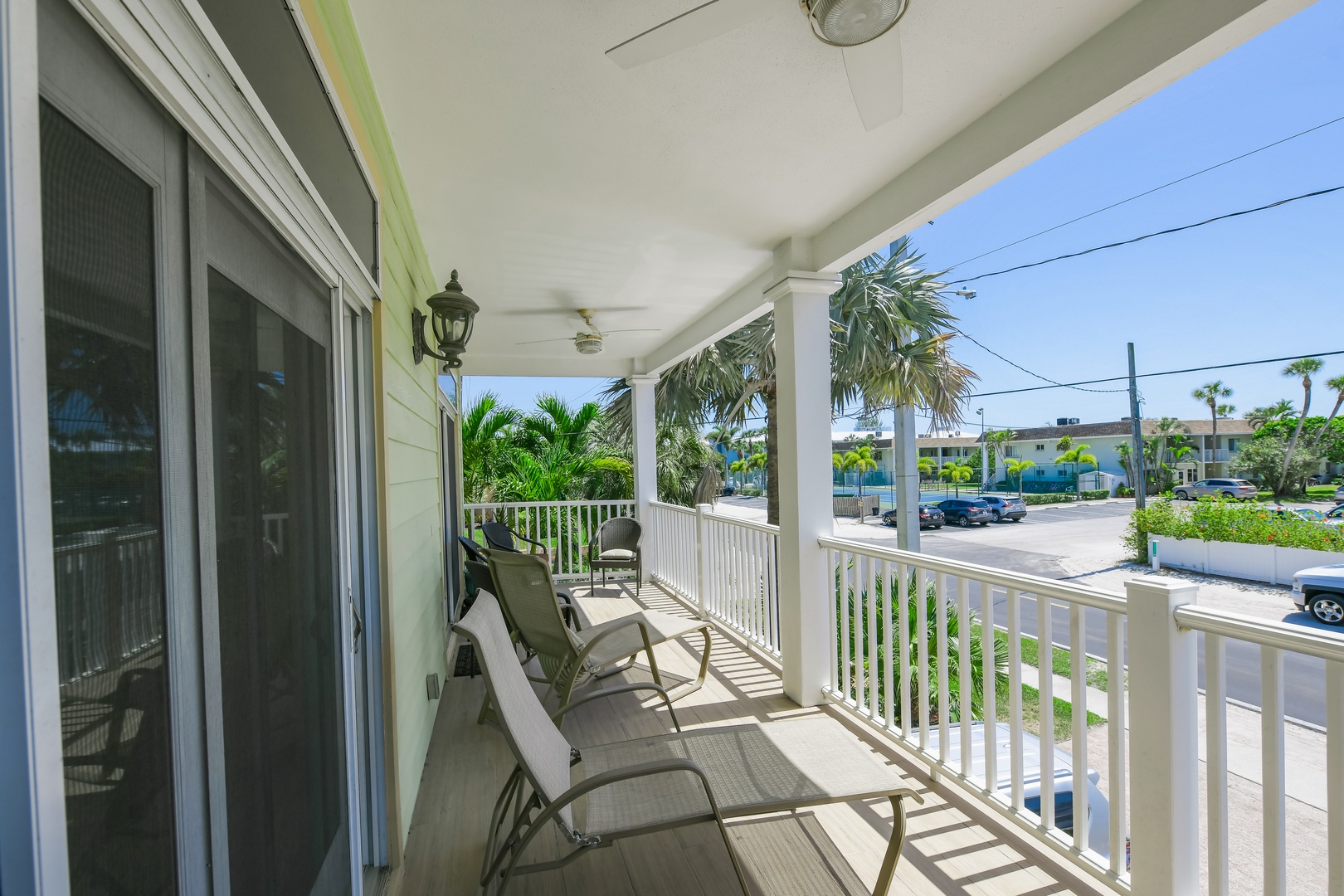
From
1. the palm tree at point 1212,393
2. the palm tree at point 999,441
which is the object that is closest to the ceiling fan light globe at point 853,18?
the palm tree at point 1212,393

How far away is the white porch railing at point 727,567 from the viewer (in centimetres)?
432

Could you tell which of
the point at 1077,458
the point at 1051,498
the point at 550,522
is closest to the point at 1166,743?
the point at 550,522

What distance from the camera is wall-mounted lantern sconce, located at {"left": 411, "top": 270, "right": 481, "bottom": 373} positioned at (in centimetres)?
304

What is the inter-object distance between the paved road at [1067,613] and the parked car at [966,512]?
0.34 meters

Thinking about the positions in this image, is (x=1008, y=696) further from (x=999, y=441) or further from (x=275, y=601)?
(x=999, y=441)

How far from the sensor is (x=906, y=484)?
744cm

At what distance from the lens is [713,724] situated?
10.6ft

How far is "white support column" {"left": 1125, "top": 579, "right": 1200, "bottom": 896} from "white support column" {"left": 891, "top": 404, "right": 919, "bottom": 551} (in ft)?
18.4

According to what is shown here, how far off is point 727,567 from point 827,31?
401 cm

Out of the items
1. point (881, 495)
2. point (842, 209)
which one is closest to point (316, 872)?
point (842, 209)

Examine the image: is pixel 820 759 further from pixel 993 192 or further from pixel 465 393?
pixel 993 192

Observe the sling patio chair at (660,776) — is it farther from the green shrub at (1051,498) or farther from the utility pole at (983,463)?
the green shrub at (1051,498)

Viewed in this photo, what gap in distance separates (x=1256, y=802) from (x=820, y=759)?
4.40 m

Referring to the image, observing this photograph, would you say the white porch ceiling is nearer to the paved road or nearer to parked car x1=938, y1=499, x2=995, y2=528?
the paved road
